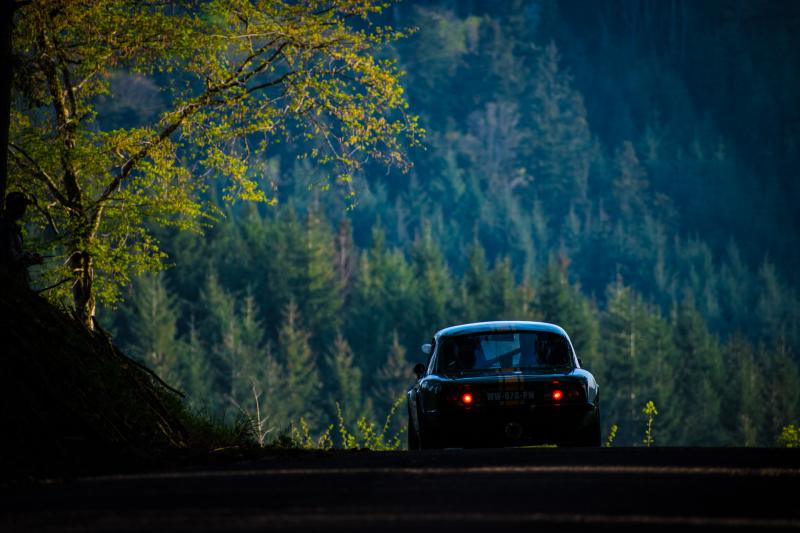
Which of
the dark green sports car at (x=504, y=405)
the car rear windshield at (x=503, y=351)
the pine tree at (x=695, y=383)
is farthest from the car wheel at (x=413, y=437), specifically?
the pine tree at (x=695, y=383)

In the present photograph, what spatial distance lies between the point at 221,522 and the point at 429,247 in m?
163

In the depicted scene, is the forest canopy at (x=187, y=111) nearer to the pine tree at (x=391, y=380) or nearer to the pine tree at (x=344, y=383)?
the pine tree at (x=344, y=383)

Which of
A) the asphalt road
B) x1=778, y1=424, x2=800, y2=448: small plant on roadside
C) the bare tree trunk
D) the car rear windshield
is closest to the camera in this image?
the asphalt road

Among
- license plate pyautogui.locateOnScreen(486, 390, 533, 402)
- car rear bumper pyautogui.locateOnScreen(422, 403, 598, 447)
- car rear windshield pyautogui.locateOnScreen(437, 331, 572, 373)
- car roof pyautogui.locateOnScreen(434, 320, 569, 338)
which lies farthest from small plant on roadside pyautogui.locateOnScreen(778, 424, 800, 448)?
license plate pyautogui.locateOnScreen(486, 390, 533, 402)

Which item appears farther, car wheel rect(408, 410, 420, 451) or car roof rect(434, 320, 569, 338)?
car wheel rect(408, 410, 420, 451)

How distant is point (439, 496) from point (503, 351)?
20.9ft

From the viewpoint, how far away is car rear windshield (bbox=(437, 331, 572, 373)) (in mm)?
14258

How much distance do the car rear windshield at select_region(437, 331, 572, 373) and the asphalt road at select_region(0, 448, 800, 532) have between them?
345 cm

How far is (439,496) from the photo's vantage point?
8062mm

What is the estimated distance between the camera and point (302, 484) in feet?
29.3

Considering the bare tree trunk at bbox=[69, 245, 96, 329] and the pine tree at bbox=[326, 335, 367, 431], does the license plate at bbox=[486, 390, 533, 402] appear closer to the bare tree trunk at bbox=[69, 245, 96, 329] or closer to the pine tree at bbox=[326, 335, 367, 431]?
the bare tree trunk at bbox=[69, 245, 96, 329]

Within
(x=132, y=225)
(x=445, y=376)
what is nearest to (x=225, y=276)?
(x=132, y=225)

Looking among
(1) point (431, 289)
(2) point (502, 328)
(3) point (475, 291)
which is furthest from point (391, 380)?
(2) point (502, 328)

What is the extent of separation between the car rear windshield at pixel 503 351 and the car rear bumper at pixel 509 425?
29.6 inches
